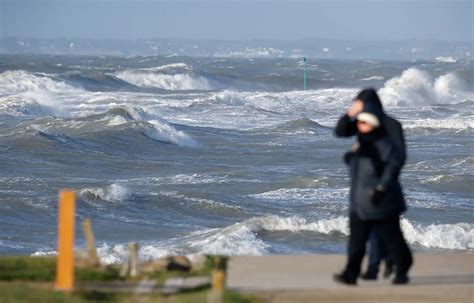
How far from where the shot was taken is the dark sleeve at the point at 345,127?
311 inches

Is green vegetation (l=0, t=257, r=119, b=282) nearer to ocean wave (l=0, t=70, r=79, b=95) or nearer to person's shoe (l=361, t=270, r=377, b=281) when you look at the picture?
person's shoe (l=361, t=270, r=377, b=281)

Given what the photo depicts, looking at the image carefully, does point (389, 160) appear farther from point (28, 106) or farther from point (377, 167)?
point (28, 106)

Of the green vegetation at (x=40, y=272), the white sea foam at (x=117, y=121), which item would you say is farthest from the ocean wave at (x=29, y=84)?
the green vegetation at (x=40, y=272)

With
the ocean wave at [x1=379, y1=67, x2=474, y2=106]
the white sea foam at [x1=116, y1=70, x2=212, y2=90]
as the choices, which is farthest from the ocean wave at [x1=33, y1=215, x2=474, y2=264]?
the white sea foam at [x1=116, y1=70, x2=212, y2=90]

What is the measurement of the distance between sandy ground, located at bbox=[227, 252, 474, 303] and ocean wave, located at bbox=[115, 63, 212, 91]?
2283 inches

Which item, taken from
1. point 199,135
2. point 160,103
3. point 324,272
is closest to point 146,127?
point 199,135

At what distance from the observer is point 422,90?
5912cm

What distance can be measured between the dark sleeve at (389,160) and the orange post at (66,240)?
193 centimetres

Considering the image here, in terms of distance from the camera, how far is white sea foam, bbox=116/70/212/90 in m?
68.6

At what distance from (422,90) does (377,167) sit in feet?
171

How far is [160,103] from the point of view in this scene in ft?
161

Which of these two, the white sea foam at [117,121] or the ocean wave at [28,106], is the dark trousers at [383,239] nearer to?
the white sea foam at [117,121]

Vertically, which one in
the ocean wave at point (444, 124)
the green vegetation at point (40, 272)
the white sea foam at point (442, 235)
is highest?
the green vegetation at point (40, 272)

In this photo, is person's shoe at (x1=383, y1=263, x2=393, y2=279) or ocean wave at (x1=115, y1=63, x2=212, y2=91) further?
ocean wave at (x1=115, y1=63, x2=212, y2=91)
